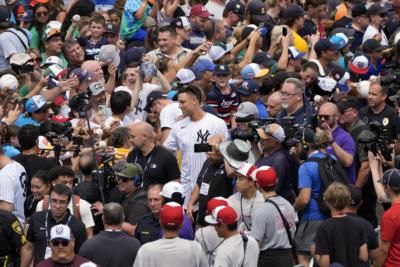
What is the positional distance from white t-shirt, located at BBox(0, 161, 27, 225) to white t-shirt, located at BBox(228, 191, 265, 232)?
2434 millimetres

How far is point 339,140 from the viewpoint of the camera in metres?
16.7

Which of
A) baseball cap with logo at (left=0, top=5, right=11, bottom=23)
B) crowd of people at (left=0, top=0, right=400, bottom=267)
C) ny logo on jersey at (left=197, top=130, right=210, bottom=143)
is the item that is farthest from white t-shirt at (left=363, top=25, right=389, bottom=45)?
ny logo on jersey at (left=197, top=130, right=210, bottom=143)

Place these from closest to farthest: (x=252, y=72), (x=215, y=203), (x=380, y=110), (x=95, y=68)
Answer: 1. (x=215, y=203)
2. (x=380, y=110)
3. (x=252, y=72)
4. (x=95, y=68)

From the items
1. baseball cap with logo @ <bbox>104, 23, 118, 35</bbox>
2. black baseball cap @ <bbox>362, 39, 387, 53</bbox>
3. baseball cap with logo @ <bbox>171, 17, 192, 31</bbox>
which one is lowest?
black baseball cap @ <bbox>362, 39, 387, 53</bbox>

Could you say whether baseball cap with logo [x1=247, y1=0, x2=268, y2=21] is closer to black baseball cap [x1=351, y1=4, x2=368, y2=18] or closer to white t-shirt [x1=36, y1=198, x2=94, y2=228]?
black baseball cap [x1=351, y1=4, x2=368, y2=18]

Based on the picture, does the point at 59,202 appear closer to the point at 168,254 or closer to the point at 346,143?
the point at 168,254

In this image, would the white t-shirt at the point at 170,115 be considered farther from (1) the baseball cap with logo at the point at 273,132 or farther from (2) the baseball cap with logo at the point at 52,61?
(2) the baseball cap with logo at the point at 52,61

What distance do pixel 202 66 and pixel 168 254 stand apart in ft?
21.4

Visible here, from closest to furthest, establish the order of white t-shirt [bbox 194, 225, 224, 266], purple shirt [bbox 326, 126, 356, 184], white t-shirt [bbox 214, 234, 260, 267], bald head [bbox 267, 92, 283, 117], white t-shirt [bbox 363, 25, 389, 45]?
white t-shirt [bbox 214, 234, 260, 267], white t-shirt [bbox 194, 225, 224, 266], purple shirt [bbox 326, 126, 356, 184], bald head [bbox 267, 92, 283, 117], white t-shirt [bbox 363, 25, 389, 45]

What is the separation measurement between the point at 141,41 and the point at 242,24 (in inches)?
59.2

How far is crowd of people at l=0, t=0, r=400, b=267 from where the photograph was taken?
1441 cm

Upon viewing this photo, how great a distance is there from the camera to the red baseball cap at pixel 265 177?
14555 millimetres

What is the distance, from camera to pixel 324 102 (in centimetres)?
1800

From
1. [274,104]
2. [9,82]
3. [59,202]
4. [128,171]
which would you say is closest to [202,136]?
[128,171]
